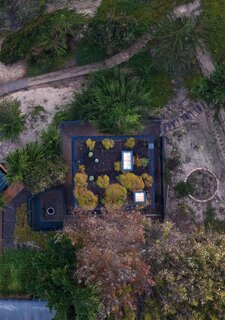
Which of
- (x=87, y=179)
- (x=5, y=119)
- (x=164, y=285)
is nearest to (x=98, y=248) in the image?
(x=164, y=285)

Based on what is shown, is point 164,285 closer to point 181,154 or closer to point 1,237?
point 181,154

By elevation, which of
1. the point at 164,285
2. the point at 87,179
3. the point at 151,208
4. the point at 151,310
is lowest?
the point at 151,310

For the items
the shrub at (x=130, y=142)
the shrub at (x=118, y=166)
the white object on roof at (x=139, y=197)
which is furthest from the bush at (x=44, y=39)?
the white object on roof at (x=139, y=197)

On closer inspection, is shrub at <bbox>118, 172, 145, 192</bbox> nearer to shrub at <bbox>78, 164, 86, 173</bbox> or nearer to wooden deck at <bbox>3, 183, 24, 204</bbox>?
shrub at <bbox>78, 164, 86, 173</bbox>

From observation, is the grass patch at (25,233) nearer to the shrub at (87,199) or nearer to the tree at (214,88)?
the shrub at (87,199)

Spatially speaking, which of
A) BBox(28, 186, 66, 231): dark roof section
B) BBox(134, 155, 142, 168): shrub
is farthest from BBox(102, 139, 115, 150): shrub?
BBox(28, 186, 66, 231): dark roof section

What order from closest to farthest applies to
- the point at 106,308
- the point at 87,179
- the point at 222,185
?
the point at 106,308, the point at 87,179, the point at 222,185

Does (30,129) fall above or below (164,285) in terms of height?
above

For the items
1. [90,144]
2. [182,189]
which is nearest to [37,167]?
[90,144]
